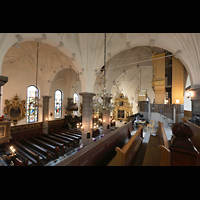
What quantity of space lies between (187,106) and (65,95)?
642 inches

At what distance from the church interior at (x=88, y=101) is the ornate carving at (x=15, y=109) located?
0.07 m

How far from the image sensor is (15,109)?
10016mm

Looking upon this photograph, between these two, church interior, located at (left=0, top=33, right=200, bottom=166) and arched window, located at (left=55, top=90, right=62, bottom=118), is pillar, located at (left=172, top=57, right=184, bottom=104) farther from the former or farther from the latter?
arched window, located at (left=55, top=90, right=62, bottom=118)

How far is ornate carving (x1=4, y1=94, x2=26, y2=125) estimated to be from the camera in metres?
9.56

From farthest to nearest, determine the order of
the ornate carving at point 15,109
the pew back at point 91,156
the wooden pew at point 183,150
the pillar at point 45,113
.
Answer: the pillar at point 45,113, the ornate carving at point 15,109, the pew back at point 91,156, the wooden pew at point 183,150

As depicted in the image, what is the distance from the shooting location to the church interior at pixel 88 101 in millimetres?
3348

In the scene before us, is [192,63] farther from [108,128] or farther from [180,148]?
[108,128]

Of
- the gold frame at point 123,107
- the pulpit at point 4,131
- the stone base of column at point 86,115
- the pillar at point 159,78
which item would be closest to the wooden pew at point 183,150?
the pulpit at point 4,131

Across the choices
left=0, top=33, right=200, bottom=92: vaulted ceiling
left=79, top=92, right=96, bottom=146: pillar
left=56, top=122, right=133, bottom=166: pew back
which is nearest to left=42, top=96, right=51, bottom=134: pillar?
left=0, top=33, right=200, bottom=92: vaulted ceiling

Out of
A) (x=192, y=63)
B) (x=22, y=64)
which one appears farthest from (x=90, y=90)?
(x=22, y=64)

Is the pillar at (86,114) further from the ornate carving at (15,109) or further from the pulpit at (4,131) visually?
the ornate carving at (15,109)

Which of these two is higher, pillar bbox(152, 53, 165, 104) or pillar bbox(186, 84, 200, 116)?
pillar bbox(152, 53, 165, 104)

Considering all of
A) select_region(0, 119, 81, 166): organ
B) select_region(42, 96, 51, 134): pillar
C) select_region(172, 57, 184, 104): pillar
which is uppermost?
select_region(172, 57, 184, 104): pillar

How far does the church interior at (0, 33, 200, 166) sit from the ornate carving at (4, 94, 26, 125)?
7 centimetres
